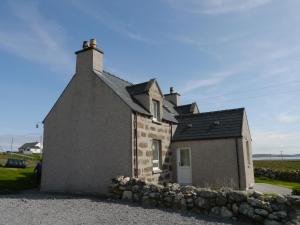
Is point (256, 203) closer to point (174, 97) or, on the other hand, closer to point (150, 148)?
point (150, 148)

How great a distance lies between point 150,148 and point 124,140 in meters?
2.25

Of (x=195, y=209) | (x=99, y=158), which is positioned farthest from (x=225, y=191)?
(x=99, y=158)

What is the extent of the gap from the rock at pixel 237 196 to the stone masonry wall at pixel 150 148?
5.90 meters

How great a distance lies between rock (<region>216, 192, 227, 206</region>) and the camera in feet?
34.4

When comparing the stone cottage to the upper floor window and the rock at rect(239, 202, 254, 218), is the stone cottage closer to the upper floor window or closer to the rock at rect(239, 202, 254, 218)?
the upper floor window

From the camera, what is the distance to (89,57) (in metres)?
17.9

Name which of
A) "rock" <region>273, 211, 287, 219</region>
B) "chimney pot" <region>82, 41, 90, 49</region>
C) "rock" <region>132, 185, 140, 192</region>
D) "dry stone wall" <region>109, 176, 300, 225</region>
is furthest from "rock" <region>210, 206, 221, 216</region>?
"chimney pot" <region>82, 41, 90, 49</region>

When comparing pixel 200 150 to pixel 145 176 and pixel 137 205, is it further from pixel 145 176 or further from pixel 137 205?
pixel 137 205

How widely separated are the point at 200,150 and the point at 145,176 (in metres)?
4.56

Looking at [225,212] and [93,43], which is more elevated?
[93,43]

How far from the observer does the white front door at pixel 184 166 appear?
19.4m

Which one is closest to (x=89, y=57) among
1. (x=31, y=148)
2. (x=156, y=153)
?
(x=156, y=153)

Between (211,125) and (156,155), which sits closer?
(156,155)

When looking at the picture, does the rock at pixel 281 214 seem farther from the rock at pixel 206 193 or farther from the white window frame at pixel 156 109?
the white window frame at pixel 156 109
